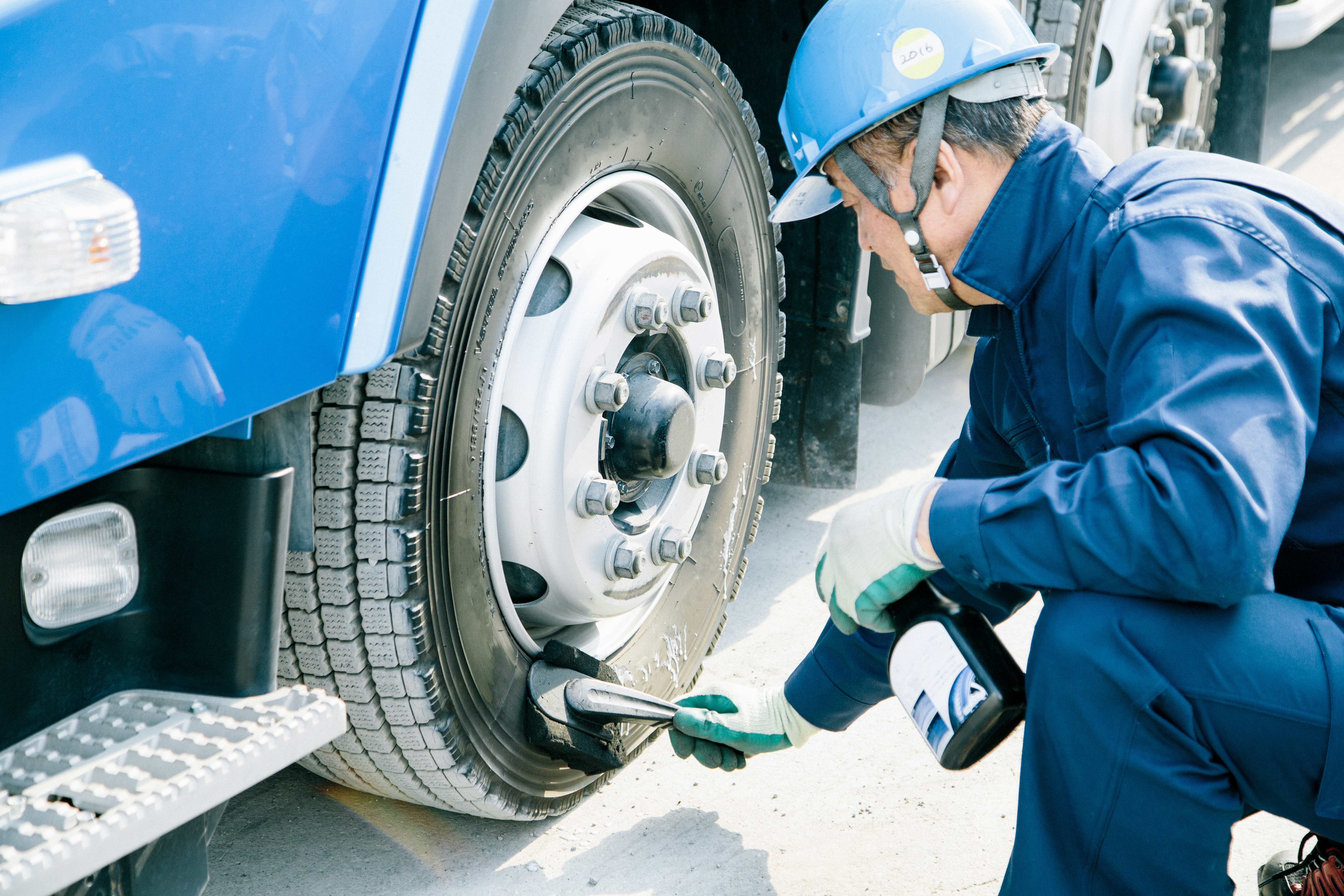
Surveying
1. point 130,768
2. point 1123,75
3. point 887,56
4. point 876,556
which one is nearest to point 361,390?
point 130,768

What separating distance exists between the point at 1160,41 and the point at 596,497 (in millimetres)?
2271

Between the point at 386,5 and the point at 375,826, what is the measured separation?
117 centimetres

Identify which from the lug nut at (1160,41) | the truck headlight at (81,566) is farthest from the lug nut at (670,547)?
the lug nut at (1160,41)

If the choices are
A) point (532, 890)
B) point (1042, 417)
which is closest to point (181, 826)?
point (532, 890)

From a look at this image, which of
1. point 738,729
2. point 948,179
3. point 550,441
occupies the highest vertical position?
point 948,179

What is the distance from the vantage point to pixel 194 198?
3.28ft

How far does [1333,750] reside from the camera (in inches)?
49.8

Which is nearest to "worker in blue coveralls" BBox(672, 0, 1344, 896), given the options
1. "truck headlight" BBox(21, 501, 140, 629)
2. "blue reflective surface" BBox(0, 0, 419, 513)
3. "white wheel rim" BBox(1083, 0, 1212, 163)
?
"blue reflective surface" BBox(0, 0, 419, 513)

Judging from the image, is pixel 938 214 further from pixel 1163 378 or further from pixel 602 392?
pixel 602 392

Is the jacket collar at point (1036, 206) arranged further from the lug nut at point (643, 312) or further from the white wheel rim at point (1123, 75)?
the white wheel rim at point (1123, 75)

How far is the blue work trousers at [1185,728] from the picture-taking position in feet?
4.19

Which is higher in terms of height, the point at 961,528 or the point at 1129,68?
the point at 1129,68

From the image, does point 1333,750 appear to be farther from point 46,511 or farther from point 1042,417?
point 46,511

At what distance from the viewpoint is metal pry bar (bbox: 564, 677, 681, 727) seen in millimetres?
1695
